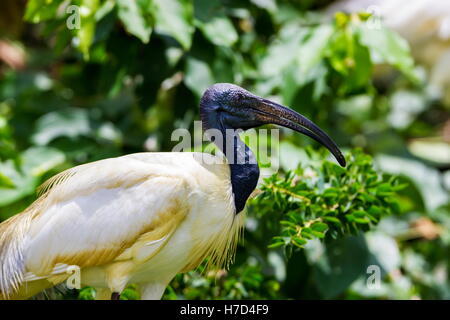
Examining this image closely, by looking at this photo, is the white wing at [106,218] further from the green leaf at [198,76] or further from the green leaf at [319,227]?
the green leaf at [198,76]

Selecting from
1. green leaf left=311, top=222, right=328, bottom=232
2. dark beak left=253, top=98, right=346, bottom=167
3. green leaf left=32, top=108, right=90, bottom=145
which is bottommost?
green leaf left=311, top=222, right=328, bottom=232

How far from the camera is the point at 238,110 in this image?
10.1 feet

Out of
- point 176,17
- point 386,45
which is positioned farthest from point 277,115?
point 386,45

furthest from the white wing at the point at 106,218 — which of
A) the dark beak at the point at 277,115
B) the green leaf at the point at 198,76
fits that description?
the green leaf at the point at 198,76

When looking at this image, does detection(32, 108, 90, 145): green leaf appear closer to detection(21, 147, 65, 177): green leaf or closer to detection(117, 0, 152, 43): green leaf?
detection(21, 147, 65, 177): green leaf

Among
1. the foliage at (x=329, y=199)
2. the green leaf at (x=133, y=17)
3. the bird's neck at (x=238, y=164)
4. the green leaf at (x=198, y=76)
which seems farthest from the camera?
the green leaf at (x=198, y=76)

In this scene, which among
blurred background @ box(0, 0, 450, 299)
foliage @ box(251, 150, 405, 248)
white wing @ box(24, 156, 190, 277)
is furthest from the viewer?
blurred background @ box(0, 0, 450, 299)

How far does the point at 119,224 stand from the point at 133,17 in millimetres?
1262

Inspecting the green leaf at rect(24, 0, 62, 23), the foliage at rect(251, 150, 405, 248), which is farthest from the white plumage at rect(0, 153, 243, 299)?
the green leaf at rect(24, 0, 62, 23)

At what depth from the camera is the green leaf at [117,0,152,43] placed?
3.72 meters

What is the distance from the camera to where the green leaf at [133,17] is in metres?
3.72

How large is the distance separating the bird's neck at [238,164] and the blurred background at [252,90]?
59 centimetres
